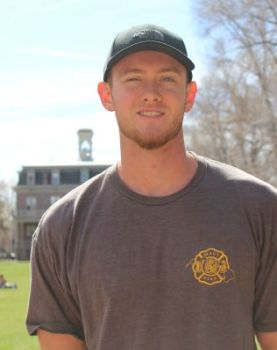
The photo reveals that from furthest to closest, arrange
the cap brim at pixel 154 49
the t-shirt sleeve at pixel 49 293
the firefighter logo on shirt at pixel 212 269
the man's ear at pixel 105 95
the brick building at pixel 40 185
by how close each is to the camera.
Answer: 1. the brick building at pixel 40 185
2. the man's ear at pixel 105 95
3. the t-shirt sleeve at pixel 49 293
4. the cap brim at pixel 154 49
5. the firefighter logo on shirt at pixel 212 269

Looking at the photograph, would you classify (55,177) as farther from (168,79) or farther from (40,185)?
(168,79)

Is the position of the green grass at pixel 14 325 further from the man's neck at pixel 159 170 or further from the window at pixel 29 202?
the window at pixel 29 202

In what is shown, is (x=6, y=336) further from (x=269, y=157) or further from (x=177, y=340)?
(x=269, y=157)

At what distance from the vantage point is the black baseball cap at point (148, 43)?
291cm

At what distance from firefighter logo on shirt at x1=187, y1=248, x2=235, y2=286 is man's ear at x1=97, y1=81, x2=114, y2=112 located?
2.53ft

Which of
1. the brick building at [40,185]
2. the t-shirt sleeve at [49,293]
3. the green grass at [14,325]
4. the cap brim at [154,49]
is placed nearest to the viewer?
the cap brim at [154,49]

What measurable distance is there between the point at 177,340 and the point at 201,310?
14 cm

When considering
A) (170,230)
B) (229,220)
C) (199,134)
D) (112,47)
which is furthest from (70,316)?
(199,134)

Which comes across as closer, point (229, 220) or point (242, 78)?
point (229, 220)

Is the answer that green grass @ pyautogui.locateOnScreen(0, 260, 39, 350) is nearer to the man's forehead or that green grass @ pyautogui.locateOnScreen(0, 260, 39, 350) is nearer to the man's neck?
the man's neck

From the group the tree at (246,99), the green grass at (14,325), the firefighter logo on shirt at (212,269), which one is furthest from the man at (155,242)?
the tree at (246,99)

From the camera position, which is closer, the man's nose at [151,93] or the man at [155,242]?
the man at [155,242]

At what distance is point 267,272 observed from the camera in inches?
113

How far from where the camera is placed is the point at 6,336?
1234cm
